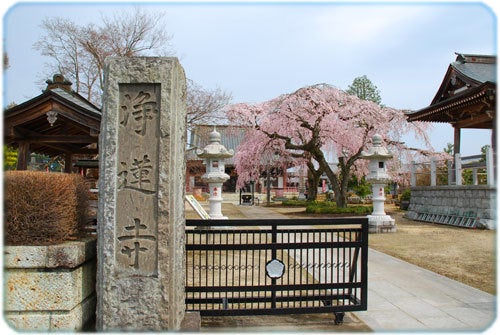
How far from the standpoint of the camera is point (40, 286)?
123 inches

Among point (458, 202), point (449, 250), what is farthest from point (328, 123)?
point (449, 250)

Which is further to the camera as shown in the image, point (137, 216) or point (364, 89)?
point (364, 89)

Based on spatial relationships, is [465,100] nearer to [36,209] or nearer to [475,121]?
[475,121]

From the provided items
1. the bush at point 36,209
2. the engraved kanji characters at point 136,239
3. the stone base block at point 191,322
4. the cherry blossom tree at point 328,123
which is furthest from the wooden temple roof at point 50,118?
the cherry blossom tree at point 328,123

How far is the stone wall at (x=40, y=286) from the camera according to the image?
3.08 m

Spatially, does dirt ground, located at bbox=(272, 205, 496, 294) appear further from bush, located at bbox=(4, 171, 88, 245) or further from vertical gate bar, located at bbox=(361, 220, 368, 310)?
bush, located at bbox=(4, 171, 88, 245)

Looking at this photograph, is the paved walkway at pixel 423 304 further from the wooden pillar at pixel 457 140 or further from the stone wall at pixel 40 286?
the wooden pillar at pixel 457 140

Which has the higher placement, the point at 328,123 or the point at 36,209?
the point at 328,123

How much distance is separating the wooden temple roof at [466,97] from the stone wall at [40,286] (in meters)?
13.3

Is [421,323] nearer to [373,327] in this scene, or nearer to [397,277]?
[373,327]

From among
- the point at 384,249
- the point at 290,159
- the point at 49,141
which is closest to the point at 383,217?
the point at 384,249

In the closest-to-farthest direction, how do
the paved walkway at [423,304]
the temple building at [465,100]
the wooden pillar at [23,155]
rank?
the paved walkway at [423,304], the wooden pillar at [23,155], the temple building at [465,100]

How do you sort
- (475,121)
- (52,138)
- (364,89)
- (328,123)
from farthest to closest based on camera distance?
(364,89)
(328,123)
(475,121)
(52,138)

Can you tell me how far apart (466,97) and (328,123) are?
6101 mm
